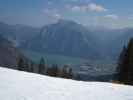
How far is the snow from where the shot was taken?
4680mm

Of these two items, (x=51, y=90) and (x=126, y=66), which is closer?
(x=51, y=90)

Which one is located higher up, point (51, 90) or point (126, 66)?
point (51, 90)

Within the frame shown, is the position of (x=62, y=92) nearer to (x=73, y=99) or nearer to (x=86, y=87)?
(x=73, y=99)

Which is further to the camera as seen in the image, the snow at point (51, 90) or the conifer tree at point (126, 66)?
the conifer tree at point (126, 66)

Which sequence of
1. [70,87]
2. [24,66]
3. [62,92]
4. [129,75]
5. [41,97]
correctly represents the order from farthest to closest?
1. [24,66]
2. [129,75]
3. [70,87]
4. [62,92]
5. [41,97]

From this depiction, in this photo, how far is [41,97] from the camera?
461 centimetres

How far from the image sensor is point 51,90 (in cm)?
516

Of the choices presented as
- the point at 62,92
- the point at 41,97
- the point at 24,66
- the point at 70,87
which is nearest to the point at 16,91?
the point at 41,97

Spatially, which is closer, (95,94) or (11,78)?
(95,94)

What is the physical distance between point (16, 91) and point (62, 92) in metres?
0.91

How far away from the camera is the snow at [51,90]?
468 centimetres

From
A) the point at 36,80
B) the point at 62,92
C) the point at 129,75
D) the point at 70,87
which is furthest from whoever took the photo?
the point at 129,75

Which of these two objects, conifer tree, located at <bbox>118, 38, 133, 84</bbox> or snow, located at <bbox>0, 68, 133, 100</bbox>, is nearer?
snow, located at <bbox>0, 68, 133, 100</bbox>

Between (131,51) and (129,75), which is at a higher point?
(131,51)
